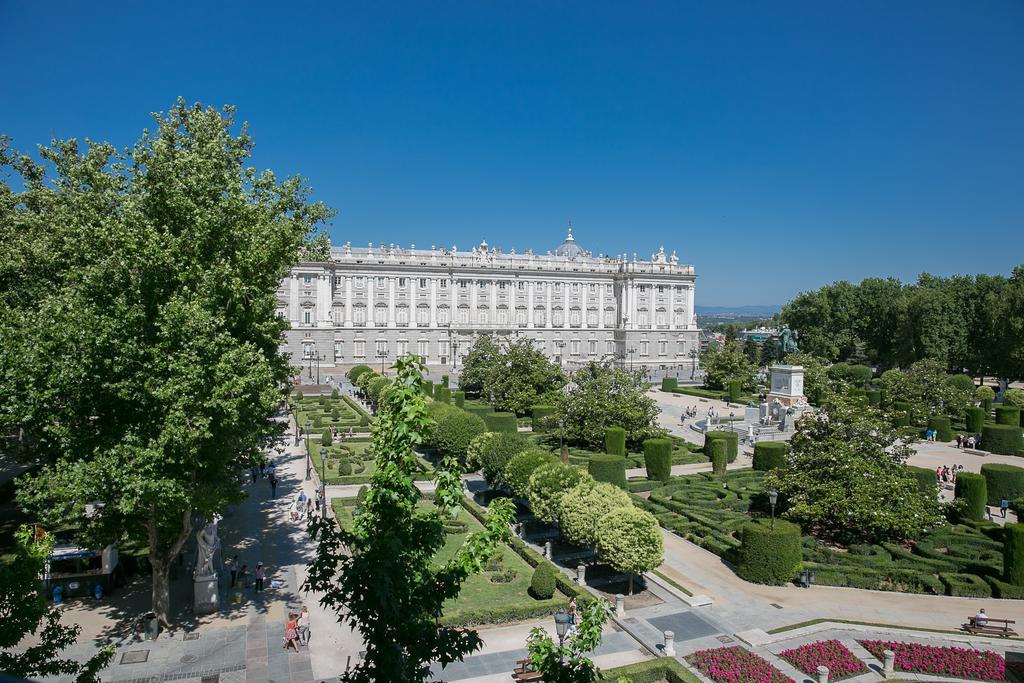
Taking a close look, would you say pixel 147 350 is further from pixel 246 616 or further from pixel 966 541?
pixel 966 541

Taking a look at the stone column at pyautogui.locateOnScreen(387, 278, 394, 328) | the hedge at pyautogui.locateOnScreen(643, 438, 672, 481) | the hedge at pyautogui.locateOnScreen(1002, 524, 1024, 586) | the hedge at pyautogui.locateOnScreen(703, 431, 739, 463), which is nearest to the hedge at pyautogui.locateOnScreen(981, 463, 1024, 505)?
the hedge at pyautogui.locateOnScreen(1002, 524, 1024, 586)

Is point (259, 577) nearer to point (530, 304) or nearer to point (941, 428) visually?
point (941, 428)

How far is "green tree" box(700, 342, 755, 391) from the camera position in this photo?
6266 centimetres

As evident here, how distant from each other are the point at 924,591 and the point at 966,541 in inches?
168

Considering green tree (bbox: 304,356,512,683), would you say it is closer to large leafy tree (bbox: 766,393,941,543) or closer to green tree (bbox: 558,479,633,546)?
green tree (bbox: 558,479,633,546)

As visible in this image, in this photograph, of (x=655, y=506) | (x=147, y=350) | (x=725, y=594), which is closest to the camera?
(x=147, y=350)

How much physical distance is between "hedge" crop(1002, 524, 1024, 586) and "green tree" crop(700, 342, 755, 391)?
4271 cm

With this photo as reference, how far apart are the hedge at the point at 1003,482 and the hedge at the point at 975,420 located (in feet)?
54.5

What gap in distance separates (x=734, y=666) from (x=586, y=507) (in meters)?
5.81

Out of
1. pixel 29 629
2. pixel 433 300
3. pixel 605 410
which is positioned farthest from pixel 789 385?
pixel 433 300

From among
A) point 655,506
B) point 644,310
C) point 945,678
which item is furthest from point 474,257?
point 945,678

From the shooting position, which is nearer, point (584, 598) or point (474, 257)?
point (584, 598)

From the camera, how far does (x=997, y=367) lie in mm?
59250

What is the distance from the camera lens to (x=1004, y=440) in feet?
125
